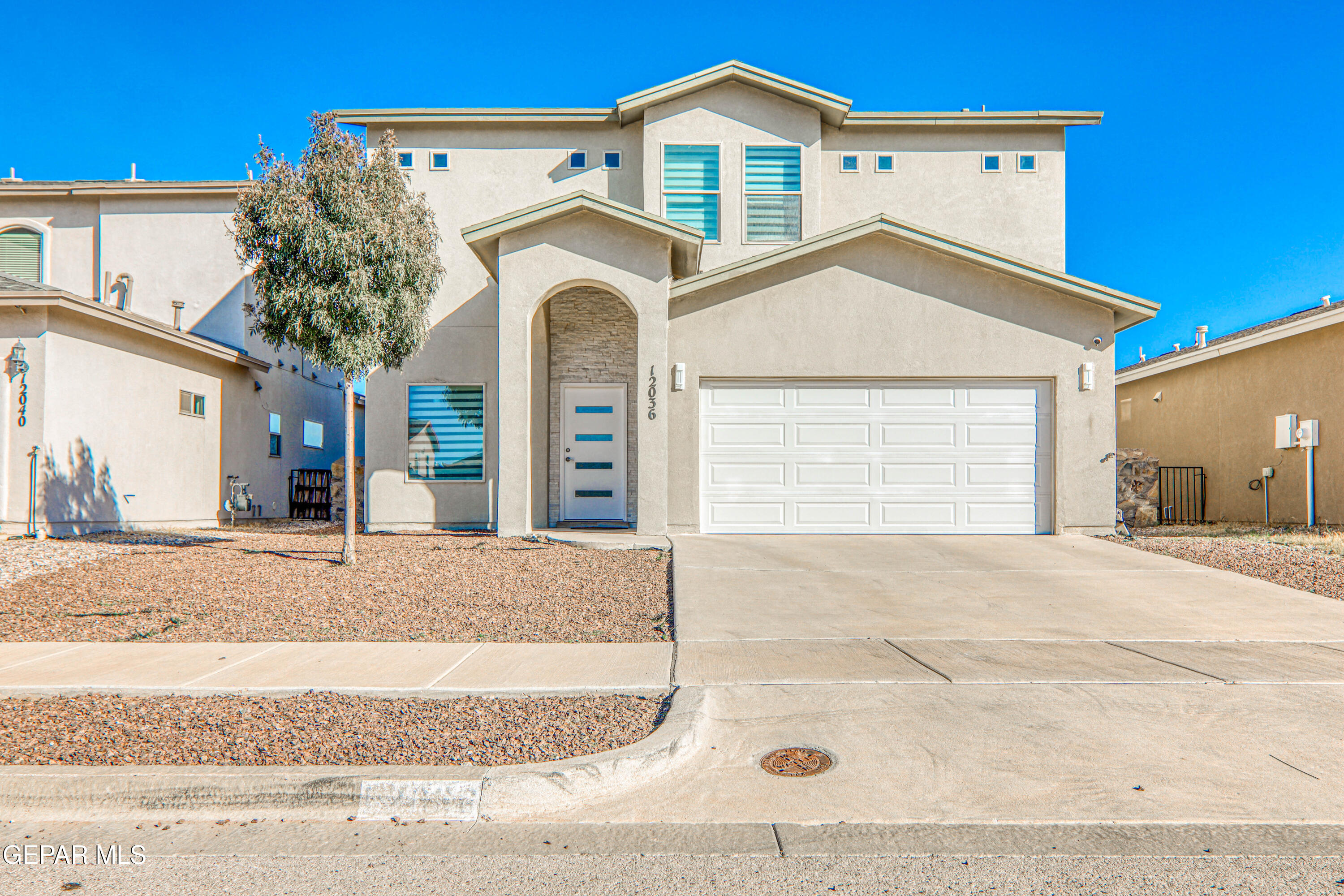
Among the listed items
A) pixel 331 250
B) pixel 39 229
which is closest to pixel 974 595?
pixel 331 250

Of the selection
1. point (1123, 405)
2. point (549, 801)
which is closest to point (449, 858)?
point (549, 801)

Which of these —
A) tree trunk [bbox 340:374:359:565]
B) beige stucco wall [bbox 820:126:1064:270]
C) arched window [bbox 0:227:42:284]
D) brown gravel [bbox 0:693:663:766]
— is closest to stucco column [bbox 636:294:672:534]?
tree trunk [bbox 340:374:359:565]

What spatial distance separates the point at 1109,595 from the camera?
8.18 meters

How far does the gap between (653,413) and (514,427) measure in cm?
197

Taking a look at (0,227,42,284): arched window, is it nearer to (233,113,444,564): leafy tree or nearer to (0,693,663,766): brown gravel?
(233,113,444,564): leafy tree

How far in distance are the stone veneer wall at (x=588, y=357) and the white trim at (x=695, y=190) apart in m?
1.91

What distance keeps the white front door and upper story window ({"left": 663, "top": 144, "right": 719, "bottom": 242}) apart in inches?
124

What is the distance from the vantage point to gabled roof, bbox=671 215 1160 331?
11.9m

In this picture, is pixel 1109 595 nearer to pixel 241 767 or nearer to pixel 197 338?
pixel 241 767

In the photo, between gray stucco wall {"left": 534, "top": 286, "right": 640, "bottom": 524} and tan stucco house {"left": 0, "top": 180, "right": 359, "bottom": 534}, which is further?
gray stucco wall {"left": 534, "top": 286, "right": 640, "bottom": 524}

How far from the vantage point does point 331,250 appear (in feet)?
29.7

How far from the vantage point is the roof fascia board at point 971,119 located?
573 inches

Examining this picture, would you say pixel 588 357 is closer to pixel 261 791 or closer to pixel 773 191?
pixel 773 191

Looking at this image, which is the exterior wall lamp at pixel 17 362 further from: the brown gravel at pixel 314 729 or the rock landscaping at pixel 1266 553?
the rock landscaping at pixel 1266 553
